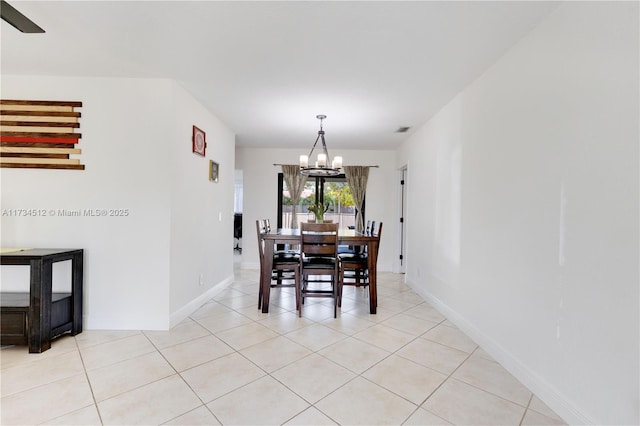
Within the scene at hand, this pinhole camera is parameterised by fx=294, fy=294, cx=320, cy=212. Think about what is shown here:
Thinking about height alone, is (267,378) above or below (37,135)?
below

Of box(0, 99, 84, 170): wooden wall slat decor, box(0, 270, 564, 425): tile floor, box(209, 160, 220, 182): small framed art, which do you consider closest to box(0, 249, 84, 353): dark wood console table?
box(0, 270, 564, 425): tile floor

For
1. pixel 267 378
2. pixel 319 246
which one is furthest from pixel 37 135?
pixel 267 378

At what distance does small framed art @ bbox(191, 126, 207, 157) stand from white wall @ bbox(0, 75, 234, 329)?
1.47ft

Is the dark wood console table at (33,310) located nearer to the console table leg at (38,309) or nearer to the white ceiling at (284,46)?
the console table leg at (38,309)

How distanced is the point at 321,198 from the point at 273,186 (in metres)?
1.01

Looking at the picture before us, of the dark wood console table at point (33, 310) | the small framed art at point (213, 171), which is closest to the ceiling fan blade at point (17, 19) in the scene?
the dark wood console table at point (33, 310)

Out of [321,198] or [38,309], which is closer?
[38,309]

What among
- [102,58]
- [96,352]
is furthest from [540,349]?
[102,58]

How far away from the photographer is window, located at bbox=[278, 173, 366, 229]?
19.8 ft

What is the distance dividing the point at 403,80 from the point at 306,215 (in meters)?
3.73

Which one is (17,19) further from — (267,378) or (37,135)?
(267,378)

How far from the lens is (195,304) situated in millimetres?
3377

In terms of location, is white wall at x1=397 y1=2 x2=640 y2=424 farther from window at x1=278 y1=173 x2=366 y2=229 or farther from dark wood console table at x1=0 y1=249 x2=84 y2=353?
dark wood console table at x1=0 y1=249 x2=84 y2=353

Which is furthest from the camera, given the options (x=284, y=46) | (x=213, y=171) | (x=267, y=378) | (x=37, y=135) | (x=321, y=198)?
(x=321, y=198)
